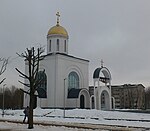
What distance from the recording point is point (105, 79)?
173 ft

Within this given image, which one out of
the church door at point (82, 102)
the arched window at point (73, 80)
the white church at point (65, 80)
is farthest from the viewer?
the arched window at point (73, 80)

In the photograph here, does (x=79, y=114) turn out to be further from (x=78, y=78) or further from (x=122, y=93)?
(x=122, y=93)

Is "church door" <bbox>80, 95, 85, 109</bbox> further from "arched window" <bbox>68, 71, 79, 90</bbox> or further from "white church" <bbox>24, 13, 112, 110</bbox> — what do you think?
"arched window" <bbox>68, 71, 79, 90</bbox>

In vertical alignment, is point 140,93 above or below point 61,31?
below

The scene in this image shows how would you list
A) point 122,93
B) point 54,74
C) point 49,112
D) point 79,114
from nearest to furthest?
A: point 79,114 → point 49,112 → point 54,74 → point 122,93

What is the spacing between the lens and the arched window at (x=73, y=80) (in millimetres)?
52875

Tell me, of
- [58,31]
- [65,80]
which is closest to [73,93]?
[65,80]

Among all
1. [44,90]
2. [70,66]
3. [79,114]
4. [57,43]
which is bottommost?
[79,114]

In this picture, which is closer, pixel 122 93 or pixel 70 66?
pixel 70 66

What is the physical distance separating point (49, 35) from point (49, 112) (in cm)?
1919

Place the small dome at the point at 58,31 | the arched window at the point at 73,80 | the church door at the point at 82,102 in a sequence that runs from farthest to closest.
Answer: the small dome at the point at 58,31 < the arched window at the point at 73,80 < the church door at the point at 82,102

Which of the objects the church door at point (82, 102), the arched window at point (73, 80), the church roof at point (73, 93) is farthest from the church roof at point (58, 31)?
the church door at point (82, 102)

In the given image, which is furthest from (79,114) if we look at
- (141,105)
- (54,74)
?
(141,105)

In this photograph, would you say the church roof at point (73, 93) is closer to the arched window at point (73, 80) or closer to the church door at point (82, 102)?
Answer: the arched window at point (73, 80)
